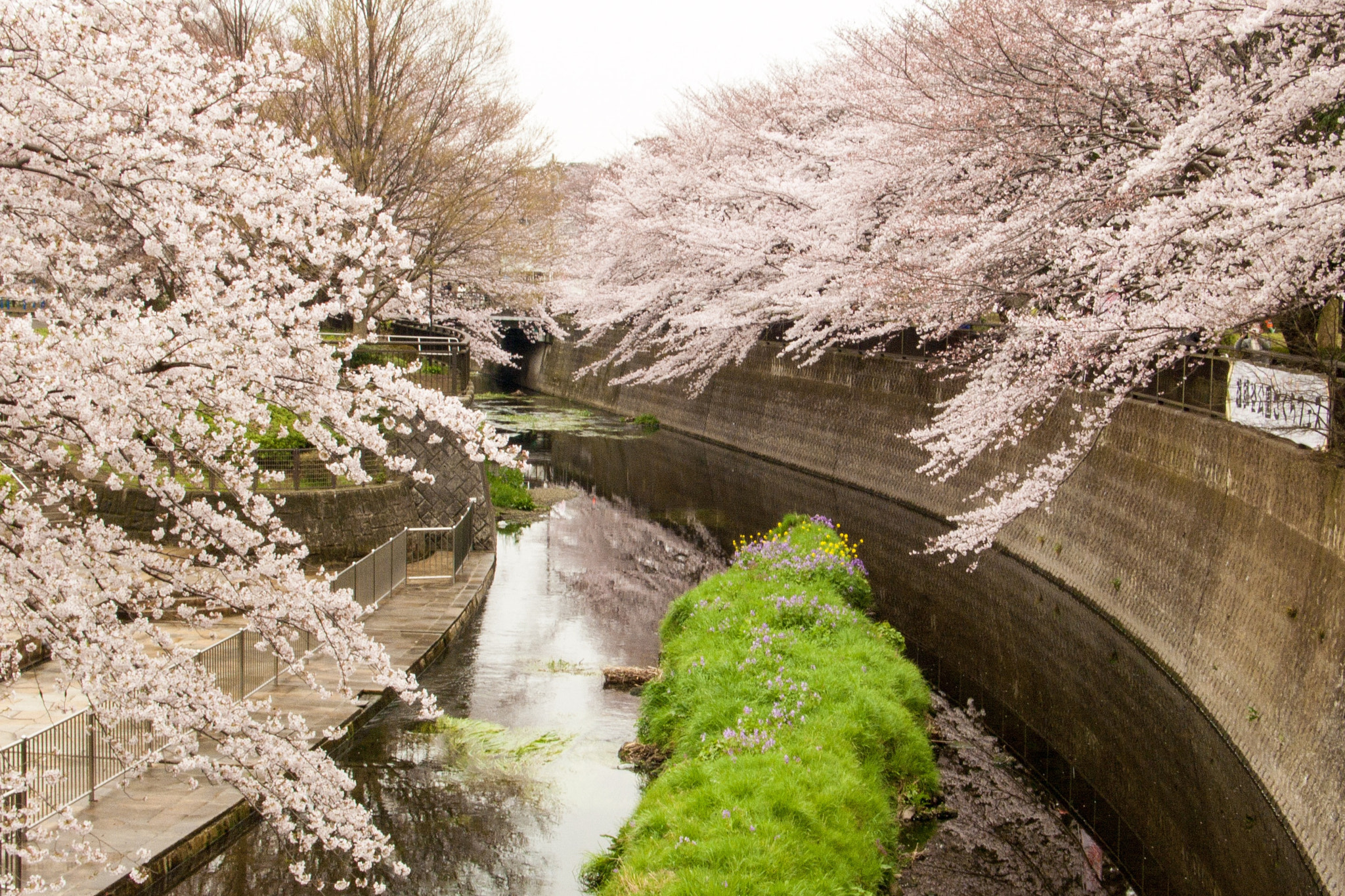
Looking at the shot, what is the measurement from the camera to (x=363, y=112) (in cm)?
2469

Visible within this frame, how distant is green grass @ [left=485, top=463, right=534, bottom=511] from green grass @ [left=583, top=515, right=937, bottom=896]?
456 inches

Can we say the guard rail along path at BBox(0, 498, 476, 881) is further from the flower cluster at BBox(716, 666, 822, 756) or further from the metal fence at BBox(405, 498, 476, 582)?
the flower cluster at BBox(716, 666, 822, 756)

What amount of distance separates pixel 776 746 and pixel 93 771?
5.58m

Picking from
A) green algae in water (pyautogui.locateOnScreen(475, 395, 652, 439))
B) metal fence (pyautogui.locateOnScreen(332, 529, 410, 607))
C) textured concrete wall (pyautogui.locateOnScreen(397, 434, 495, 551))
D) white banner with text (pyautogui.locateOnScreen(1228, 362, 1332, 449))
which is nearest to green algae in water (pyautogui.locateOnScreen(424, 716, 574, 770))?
metal fence (pyautogui.locateOnScreen(332, 529, 410, 607))

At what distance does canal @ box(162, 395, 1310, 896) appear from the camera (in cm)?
959

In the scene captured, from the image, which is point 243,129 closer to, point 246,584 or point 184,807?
point 246,584

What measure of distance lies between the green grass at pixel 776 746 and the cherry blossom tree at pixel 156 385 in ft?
10.2

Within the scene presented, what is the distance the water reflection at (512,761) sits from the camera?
370 inches

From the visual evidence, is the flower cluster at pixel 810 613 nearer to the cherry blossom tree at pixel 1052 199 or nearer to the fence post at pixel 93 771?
the cherry blossom tree at pixel 1052 199

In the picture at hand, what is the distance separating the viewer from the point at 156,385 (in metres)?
4.63

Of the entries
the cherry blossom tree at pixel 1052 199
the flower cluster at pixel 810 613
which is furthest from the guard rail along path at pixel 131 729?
the cherry blossom tree at pixel 1052 199

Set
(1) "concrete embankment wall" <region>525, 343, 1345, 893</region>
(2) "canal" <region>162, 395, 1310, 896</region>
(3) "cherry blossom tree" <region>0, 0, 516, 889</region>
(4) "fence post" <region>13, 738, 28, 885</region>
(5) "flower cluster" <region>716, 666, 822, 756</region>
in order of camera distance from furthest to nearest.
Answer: (5) "flower cluster" <region>716, 666, 822, 756</region> → (1) "concrete embankment wall" <region>525, 343, 1345, 893</region> → (2) "canal" <region>162, 395, 1310, 896</region> → (4) "fence post" <region>13, 738, 28, 885</region> → (3) "cherry blossom tree" <region>0, 0, 516, 889</region>

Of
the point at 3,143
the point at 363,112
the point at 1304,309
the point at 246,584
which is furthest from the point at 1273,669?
the point at 363,112

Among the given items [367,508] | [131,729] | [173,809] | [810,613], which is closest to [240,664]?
[131,729]
